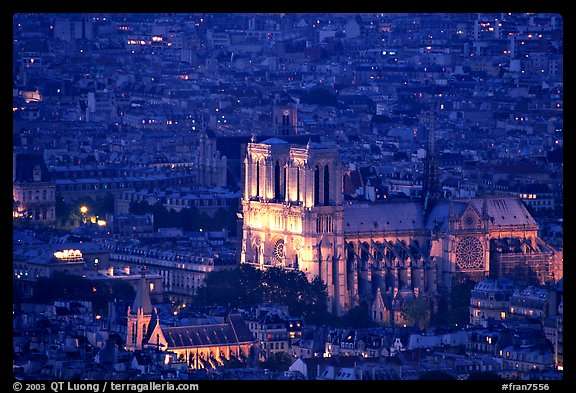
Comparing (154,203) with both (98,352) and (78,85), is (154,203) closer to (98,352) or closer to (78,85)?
(98,352)

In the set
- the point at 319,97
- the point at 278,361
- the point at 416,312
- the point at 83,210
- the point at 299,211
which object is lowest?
the point at 278,361

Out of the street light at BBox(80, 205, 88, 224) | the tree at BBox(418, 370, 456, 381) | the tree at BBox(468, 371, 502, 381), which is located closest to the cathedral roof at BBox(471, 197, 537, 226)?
the street light at BBox(80, 205, 88, 224)

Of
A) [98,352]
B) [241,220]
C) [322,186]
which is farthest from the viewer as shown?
[241,220]

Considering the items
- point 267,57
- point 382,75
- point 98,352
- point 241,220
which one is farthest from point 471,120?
point 98,352

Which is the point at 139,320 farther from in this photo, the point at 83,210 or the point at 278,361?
the point at 83,210

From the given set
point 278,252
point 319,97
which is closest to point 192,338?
point 278,252

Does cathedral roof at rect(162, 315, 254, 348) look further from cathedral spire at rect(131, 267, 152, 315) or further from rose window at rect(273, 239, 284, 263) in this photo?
rose window at rect(273, 239, 284, 263)
